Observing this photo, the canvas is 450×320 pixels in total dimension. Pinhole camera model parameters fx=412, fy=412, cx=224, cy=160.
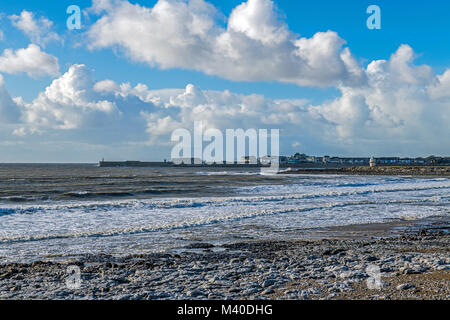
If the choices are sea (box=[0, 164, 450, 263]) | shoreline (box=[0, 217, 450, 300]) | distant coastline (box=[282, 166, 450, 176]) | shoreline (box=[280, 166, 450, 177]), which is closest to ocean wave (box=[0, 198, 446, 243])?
sea (box=[0, 164, 450, 263])

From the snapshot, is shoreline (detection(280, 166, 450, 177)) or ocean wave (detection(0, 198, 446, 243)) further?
shoreline (detection(280, 166, 450, 177))

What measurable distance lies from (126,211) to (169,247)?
437 inches

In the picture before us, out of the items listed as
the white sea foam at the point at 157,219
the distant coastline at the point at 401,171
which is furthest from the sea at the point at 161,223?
the distant coastline at the point at 401,171

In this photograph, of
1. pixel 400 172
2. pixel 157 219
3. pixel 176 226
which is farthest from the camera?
pixel 400 172

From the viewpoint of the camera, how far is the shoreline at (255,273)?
7.64 meters

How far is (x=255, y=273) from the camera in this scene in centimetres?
926

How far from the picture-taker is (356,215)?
71.9ft

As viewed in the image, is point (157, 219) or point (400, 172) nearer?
point (157, 219)

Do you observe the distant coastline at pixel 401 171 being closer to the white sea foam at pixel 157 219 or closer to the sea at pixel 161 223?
the sea at pixel 161 223

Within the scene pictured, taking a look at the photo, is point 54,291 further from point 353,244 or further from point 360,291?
point 353,244

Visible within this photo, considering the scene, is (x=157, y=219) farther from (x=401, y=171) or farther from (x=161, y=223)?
(x=401, y=171)

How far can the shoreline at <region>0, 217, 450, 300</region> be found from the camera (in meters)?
7.64

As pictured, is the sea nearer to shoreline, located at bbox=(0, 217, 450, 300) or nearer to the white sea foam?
the white sea foam

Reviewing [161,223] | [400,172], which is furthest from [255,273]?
[400,172]
